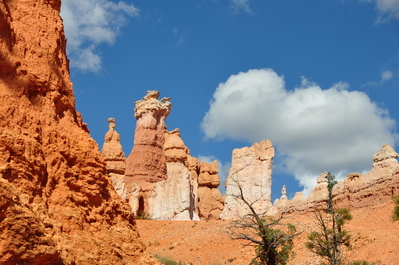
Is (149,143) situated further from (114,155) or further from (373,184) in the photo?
(373,184)

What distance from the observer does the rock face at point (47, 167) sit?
8594mm

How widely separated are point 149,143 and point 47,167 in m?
44.5

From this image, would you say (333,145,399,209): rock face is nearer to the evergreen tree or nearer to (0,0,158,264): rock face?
the evergreen tree

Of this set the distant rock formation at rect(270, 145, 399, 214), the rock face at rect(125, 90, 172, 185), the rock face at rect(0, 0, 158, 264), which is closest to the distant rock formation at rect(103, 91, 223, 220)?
the rock face at rect(125, 90, 172, 185)

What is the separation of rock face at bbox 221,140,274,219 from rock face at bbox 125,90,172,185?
898 centimetres

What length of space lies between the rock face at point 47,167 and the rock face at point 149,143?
39777 millimetres

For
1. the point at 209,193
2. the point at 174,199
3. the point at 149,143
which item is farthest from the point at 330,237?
the point at 209,193

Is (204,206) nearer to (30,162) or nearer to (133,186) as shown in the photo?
(133,186)

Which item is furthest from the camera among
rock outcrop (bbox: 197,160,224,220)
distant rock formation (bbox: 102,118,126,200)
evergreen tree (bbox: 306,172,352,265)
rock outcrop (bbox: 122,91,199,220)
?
rock outcrop (bbox: 197,160,224,220)

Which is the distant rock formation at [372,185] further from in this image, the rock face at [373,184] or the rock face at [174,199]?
the rock face at [174,199]

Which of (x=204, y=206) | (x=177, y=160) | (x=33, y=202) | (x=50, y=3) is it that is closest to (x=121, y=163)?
(x=177, y=160)

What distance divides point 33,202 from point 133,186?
3931cm

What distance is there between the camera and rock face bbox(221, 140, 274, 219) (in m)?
46.9

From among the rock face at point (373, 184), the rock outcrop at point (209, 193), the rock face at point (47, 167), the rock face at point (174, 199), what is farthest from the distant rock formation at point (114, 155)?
the rock face at point (47, 167)
